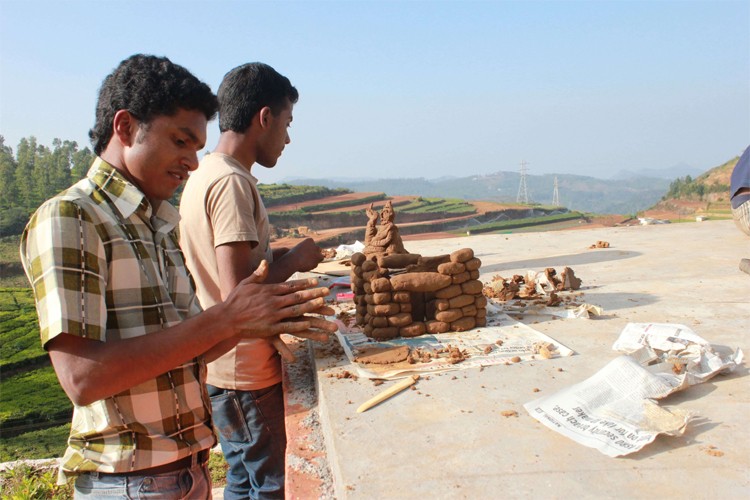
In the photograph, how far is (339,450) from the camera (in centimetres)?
233

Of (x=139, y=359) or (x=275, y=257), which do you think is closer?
Result: (x=139, y=359)

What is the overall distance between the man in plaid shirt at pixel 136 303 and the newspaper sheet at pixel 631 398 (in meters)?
1.42

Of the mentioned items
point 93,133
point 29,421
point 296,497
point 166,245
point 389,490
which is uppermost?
point 93,133

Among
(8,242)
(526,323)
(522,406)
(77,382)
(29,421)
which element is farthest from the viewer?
(8,242)

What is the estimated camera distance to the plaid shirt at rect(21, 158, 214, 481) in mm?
1207

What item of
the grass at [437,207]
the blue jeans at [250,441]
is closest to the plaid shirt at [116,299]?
the blue jeans at [250,441]

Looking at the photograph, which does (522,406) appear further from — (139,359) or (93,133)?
(93,133)

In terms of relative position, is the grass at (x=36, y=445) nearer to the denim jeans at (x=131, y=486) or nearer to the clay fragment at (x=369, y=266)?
the clay fragment at (x=369, y=266)

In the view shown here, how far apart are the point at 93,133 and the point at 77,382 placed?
0.71m

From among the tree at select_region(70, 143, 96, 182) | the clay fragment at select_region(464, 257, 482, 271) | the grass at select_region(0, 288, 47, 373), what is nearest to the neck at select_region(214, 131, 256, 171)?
the clay fragment at select_region(464, 257, 482, 271)

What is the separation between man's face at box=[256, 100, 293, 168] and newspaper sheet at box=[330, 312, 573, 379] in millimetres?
1357

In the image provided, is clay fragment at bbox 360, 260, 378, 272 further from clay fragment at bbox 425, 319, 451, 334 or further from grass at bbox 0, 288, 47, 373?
grass at bbox 0, 288, 47, 373

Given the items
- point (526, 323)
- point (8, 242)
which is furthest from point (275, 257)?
point (8, 242)

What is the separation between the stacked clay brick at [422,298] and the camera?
3.96 m
